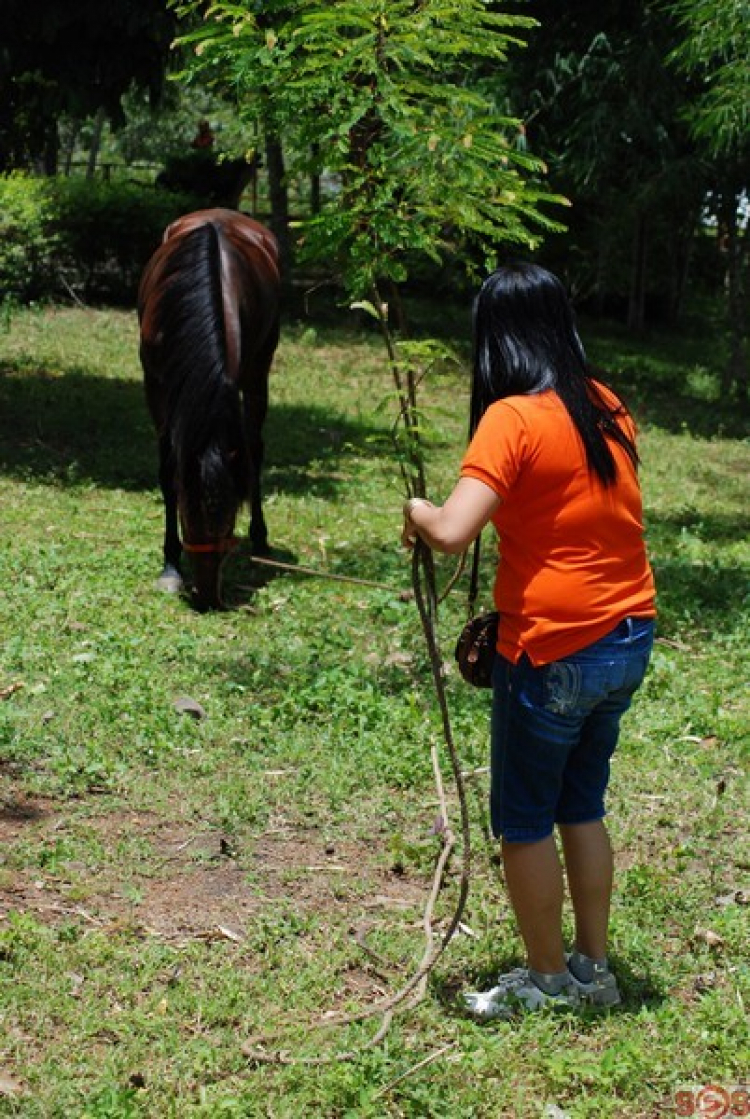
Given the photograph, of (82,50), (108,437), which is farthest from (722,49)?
(108,437)

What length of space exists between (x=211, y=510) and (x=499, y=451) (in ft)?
13.5

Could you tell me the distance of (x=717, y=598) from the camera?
27.8 feet

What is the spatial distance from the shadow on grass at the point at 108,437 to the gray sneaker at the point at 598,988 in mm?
6637

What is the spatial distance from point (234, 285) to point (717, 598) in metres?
3.48

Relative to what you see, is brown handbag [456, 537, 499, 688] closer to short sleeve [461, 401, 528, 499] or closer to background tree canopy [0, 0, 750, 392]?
short sleeve [461, 401, 528, 499]

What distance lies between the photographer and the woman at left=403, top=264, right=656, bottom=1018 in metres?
3.62

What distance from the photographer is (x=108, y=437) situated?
12.5 metres

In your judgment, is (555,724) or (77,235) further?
(77,235)

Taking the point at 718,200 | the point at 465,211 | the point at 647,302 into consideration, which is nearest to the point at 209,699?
the point at 465,211

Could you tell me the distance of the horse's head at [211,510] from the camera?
7.48m

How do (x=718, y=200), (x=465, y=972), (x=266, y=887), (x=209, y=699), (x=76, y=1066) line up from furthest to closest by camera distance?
1. (x=718, y=200)
2. (x=209, y=699)
3. (x=266, y=887)
4. (x=465, y=972)
5. (x=76, y=1066)

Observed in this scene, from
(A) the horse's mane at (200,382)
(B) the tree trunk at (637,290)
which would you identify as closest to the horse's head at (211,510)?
(A) the horse's mane at (200,382)

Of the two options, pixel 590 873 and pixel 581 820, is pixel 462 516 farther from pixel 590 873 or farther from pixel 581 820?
pixel 590 873

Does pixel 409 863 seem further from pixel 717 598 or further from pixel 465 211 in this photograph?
pixel 717 598
